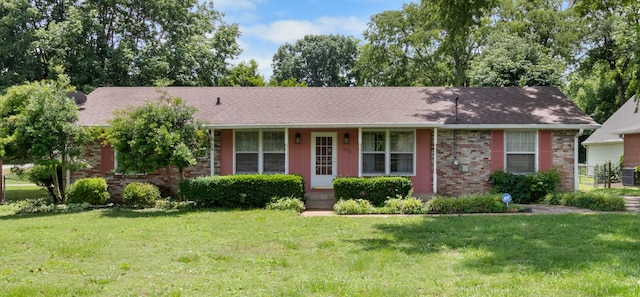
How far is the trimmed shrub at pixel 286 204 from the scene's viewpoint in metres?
11.8

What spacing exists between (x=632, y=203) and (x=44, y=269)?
14.1 m

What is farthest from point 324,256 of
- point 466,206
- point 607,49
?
point 607,49

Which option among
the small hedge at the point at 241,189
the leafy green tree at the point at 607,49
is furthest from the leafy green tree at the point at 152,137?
the leafy green tree at the point at 607,49

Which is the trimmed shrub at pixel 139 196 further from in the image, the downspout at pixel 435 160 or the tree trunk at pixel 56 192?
the downspout at pixel 435 160

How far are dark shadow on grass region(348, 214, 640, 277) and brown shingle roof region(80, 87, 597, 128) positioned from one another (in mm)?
4300

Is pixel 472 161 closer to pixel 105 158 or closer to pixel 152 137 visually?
pixel 152 137

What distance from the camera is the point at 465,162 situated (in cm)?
1384

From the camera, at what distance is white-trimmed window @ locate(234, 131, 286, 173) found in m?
14.1

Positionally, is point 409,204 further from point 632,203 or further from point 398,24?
point 398,24

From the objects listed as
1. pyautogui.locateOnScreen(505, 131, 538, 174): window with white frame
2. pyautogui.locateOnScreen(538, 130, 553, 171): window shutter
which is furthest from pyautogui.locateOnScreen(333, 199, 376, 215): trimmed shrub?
pyautogui.locateOnScreen(538, 130, 553, 171): window shutter

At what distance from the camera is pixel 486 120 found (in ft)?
45.2

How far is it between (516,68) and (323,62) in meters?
31.4

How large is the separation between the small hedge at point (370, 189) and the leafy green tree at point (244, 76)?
16463 millimetres

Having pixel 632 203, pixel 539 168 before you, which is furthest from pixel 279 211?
pixel 632 203
